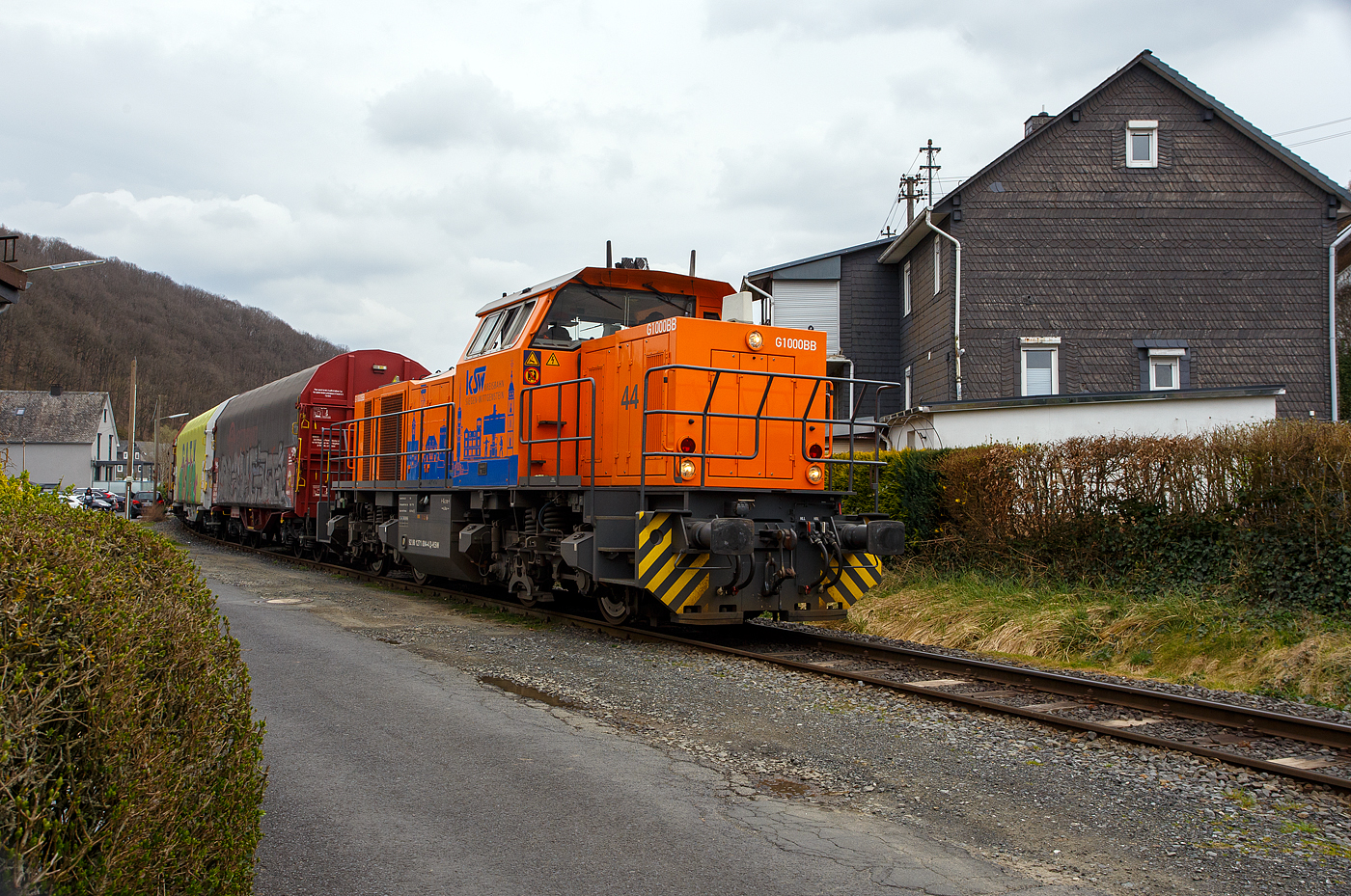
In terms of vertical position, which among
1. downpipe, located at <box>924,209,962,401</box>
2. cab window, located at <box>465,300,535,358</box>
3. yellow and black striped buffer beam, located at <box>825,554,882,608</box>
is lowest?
yellow and black striped buffer beam, located at <box>825,554,882,608</box>

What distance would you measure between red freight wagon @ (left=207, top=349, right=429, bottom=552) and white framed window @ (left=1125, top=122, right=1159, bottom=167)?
15.7 metres

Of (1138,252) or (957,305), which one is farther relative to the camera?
(1138,252)

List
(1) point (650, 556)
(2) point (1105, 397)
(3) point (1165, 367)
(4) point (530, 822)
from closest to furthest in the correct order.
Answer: (4) point (530, 822)
(1) point (650, 556)
(2) point (1105, 397)
(3) point (1165, 367)

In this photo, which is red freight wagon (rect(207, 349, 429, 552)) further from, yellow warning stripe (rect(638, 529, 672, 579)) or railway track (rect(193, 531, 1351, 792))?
yellow warning stripe (rect(638, 529, 672, 579))

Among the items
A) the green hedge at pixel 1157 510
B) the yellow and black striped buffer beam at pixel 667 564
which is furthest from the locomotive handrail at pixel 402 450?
the green hedge at pixel 1157 510

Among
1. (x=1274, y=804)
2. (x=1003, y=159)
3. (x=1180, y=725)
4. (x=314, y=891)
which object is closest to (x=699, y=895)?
(x=314, y=891)

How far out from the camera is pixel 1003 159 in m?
20.9

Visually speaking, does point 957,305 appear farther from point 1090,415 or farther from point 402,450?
point 402,450

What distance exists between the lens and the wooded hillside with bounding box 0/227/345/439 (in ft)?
362

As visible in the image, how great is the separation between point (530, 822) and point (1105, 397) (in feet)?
41.6

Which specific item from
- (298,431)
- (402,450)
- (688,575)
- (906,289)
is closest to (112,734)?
(688,575)

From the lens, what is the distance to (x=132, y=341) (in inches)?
4739

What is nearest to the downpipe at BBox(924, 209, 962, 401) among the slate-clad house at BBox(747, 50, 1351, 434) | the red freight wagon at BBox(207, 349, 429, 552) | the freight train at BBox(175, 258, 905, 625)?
the slate-clad house at BBox(747, 50, 1351, 434)

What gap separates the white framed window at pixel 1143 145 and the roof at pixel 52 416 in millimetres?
74442
